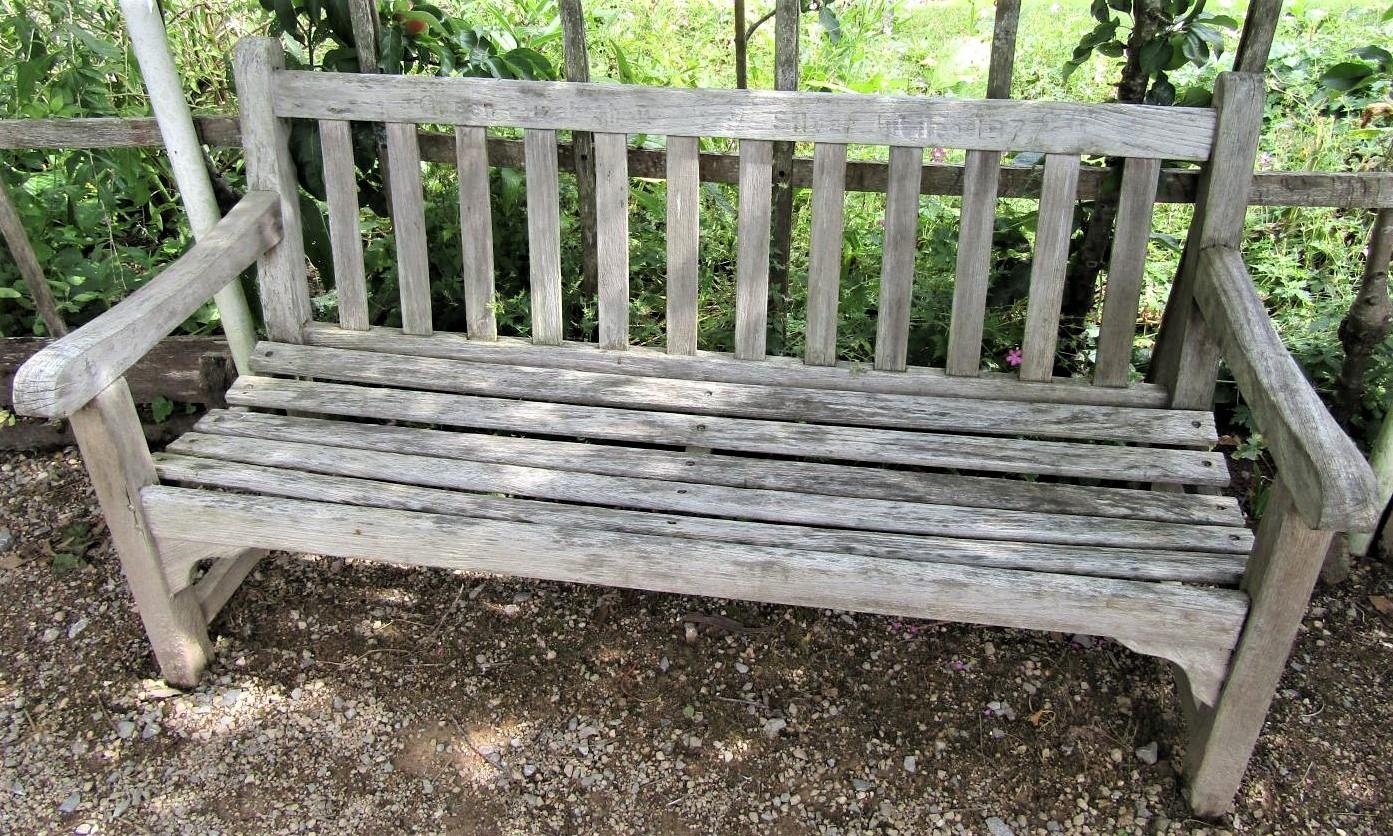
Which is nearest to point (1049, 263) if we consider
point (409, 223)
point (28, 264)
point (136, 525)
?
point (409, 223)

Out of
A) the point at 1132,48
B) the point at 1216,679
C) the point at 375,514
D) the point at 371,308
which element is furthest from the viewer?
the point at 371,308

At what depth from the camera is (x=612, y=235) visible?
251 centimetres

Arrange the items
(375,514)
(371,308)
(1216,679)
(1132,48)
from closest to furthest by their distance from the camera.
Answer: (1216,679), (375,514), (1132,48), (371,308)

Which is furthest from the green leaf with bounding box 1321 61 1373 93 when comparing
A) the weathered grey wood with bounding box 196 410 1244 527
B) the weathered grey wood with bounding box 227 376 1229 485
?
the weathered grey wood with bounding box 196 410 1244 527

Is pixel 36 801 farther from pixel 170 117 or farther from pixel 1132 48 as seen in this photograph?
pixel 1132 48

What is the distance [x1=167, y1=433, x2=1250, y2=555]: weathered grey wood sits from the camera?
206cm

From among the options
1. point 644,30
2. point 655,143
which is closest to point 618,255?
point 655,143

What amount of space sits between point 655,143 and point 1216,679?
2165 millimetres

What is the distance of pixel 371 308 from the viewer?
3127 mm

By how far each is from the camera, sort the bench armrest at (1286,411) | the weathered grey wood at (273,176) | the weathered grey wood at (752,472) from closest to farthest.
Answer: the bench armrest at (1286,411) → the weathered grey wood at (752,472) → the weathered grey wood at (273,176)

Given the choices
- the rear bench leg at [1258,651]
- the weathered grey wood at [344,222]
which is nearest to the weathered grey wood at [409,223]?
the weathered grey wood at [344,222]

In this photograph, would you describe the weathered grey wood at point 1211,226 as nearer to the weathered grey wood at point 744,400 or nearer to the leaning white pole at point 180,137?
the weathered grey wood at point 744,400

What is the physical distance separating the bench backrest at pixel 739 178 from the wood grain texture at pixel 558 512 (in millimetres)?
501

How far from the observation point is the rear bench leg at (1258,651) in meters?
1.79
